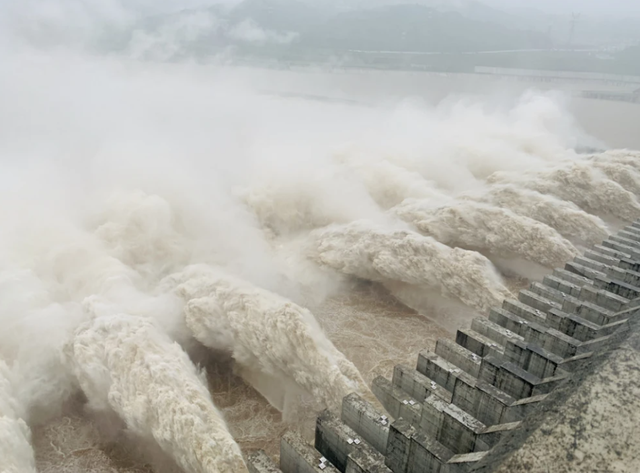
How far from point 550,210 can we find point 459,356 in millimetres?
10101

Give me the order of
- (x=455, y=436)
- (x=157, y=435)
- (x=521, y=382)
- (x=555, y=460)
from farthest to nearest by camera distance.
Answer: (x=157, y=435) → (x=521, y=382) → (x=455, y=436) → (x=555, y=460)

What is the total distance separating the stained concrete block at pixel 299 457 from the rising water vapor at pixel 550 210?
1291 centimetres

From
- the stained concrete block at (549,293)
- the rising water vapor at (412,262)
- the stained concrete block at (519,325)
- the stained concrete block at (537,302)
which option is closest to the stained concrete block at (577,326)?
the stained concrete block at (519,325)

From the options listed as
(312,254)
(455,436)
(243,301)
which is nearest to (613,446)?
(455,436)

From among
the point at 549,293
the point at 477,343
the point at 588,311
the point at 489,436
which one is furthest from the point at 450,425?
the point at 549,293

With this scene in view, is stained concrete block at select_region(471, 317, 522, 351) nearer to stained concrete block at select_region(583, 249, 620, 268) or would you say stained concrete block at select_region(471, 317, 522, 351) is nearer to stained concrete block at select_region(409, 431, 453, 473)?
stained concrete block at select_region(409, 431, 453, 473)

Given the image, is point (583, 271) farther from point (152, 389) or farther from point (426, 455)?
point (152, 389)

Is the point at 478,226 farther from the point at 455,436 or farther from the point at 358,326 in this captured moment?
the point at 455,436

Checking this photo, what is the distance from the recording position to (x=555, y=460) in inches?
146

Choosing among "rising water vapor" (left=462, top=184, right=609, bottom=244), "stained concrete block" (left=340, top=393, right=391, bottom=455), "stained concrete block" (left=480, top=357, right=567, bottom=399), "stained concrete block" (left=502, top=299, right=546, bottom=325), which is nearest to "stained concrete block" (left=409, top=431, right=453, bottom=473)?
"stained concrete block" (left=340, top=393, right=391, bottom=455)

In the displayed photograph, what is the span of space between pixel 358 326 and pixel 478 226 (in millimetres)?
5762

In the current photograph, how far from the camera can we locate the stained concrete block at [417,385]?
8.25 meters

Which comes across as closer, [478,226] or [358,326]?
[358,326]

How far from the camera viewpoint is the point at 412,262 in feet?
47.8
